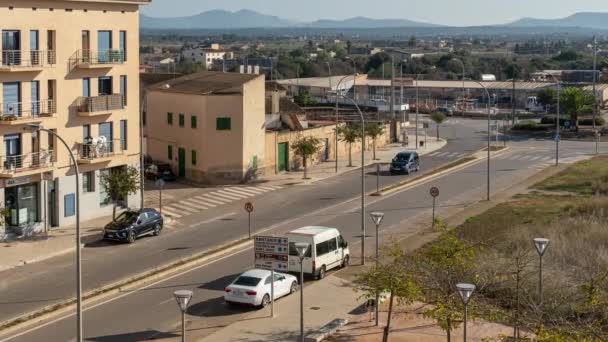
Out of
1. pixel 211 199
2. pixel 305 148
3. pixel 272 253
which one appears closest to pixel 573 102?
pixel 305 148

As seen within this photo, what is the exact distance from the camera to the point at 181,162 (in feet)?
174

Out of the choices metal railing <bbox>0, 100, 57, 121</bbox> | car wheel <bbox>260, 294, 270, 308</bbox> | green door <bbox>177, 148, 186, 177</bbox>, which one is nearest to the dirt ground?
car wheel <bbox>260, 294, 270, 308</bbox>

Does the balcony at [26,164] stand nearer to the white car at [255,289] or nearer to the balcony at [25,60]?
the balcony at [25,60]

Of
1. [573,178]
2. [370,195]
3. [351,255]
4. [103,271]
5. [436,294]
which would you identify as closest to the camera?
[436,294]

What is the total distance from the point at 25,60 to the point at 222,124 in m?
15.7

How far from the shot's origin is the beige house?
50781 mm

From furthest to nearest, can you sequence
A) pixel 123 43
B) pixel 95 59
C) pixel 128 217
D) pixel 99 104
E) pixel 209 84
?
pixel 209 84 < pixel 123 43 < pixel 99 104 < pixel 95 59 < pixel 128 217

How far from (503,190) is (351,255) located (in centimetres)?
1864

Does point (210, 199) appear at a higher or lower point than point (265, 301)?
higher

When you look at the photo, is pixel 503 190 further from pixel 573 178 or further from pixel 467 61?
pixel 467 61

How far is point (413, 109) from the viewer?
343 feet

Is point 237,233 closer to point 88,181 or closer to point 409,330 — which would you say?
point 88,181

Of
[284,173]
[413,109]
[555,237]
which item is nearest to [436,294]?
[555,237]

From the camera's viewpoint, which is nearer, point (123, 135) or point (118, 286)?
point (118, 286)
